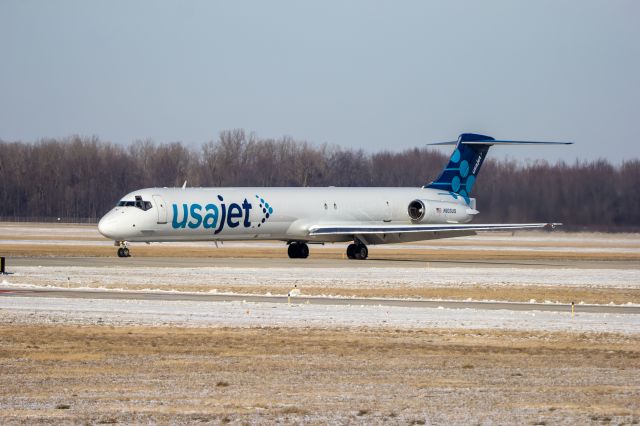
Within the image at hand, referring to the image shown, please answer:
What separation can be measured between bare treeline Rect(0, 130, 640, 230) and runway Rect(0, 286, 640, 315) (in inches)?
1545

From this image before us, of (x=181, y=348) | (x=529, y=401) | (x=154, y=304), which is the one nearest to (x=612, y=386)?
(x=529, y=401)

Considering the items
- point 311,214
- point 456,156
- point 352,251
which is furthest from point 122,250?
point 456,156

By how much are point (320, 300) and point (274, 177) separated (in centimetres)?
8254

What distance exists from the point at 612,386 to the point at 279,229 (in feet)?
119

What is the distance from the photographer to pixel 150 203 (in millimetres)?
48781

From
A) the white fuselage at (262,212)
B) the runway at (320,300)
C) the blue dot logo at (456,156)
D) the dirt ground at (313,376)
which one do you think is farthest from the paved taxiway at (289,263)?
the dirt ground at (313,376)

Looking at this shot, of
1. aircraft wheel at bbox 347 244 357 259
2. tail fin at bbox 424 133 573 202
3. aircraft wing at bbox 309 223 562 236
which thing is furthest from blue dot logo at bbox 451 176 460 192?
aircraft wheel at bbox 347 244 357 259

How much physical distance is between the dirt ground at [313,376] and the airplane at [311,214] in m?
26.0

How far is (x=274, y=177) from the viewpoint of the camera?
11238cm

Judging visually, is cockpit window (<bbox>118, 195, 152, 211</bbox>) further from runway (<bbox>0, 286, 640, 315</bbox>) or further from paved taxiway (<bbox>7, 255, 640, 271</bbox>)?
runway (<bbox>0, 286, 640, 315</bbox>)

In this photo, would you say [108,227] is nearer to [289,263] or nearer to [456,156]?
[289,263]

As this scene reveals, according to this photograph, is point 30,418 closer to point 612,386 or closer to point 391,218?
point 612,386

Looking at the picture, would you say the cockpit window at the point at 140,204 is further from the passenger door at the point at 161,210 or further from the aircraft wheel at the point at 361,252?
the aircraft wheel at the point at 361,252

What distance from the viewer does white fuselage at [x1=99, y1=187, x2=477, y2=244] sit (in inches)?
1918
